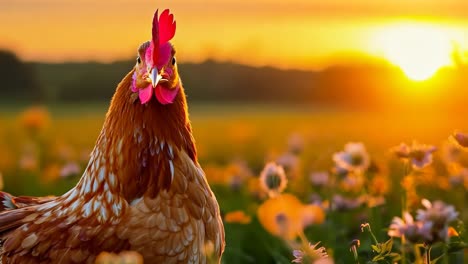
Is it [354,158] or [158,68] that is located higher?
[158,68]

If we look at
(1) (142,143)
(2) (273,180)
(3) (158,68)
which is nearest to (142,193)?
(1) (142,143)

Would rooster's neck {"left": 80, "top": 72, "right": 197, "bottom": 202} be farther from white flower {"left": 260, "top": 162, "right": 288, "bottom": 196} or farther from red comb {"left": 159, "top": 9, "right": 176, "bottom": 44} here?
white flower {"left": 260, "top": 162, "right": 288, "bottom": 196}

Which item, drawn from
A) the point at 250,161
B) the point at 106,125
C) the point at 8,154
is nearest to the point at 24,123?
the point at 8,154

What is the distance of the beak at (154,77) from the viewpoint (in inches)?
113

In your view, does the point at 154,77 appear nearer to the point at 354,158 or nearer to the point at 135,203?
the point at 135,203

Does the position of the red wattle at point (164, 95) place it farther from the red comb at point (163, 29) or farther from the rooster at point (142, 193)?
the red comb at point (163, 29)

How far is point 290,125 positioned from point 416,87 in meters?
3.17

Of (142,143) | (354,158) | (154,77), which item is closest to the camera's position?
(154,77)

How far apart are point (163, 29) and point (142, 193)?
0.74 meters

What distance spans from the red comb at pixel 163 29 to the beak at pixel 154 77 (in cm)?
15

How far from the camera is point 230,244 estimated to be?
4.51 meters

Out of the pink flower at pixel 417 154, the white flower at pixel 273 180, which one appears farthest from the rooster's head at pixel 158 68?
the pink flower at pixel 417 154

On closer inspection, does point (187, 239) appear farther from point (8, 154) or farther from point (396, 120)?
point (396, 120)

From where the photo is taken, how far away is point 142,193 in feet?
10.2
